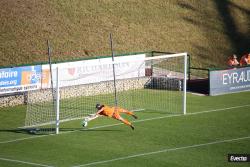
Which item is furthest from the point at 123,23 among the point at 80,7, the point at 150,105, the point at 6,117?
the point at 6,117

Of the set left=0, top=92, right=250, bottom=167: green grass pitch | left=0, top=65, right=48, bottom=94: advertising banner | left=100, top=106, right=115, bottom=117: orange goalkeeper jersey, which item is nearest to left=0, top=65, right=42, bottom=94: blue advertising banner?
left=0, top=65, right=48, bottom=94: advertising banner

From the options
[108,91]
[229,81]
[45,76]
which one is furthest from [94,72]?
[229,81]

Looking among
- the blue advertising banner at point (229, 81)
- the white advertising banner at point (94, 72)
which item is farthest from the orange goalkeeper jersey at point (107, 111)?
the blue advertising banner at point (229, 81)

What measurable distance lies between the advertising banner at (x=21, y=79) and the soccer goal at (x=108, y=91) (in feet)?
1.43

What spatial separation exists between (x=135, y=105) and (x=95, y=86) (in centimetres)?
260

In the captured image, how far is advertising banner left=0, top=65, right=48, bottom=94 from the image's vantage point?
3459 centimetres

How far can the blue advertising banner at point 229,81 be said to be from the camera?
38719 mm

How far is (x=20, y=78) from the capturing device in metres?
35.1

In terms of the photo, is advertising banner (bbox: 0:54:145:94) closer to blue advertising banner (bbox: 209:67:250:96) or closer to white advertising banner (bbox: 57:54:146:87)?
white advertising banner (bbox: 57:54:146:87)

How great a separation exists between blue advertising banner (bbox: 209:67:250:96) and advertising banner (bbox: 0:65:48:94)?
28.4 feet

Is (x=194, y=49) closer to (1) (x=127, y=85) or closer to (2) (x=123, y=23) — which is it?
(2) (x=123, y=23)

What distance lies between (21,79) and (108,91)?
185 inches

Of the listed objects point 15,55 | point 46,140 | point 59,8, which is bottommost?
point 46,140

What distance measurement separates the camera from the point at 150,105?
118 ft
